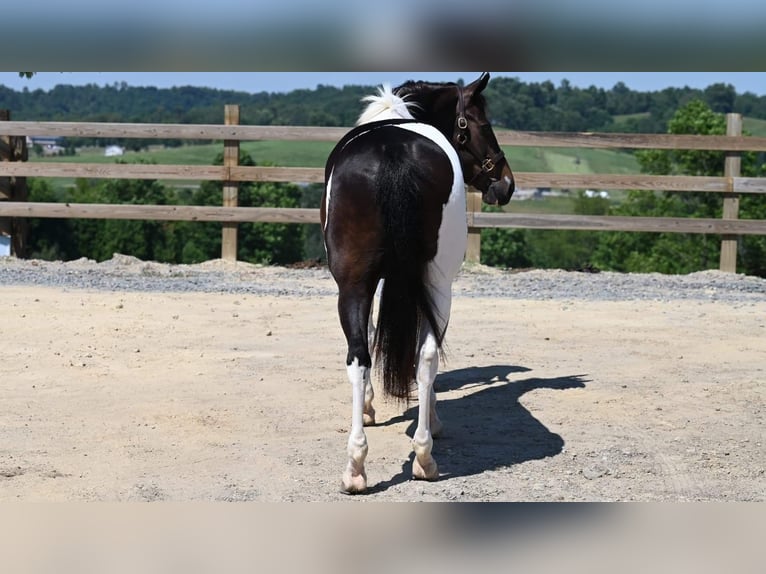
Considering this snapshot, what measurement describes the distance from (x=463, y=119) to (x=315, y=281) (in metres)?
6.09

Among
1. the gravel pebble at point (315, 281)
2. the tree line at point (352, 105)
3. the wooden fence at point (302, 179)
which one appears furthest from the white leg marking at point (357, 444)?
the wooden fence at point (302, 179)

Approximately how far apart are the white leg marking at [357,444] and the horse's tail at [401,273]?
15 cm

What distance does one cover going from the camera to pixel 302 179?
469 inches

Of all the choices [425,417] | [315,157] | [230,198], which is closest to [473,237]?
[230,198]

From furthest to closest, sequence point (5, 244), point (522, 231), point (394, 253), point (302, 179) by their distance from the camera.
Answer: point (522, 231)
point (5, 244)
point (302, 179)
point (394, 253)

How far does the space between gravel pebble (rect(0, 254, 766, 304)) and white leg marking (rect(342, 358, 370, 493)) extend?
5869mm

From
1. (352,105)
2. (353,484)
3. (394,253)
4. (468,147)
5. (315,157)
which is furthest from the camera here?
(352,105)

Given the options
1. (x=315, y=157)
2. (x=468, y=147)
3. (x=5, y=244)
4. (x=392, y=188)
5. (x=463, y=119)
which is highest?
(x=315, y=157)

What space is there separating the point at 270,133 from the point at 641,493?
8829 mm

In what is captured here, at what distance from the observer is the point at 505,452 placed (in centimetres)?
486

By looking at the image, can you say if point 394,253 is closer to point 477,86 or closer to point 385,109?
point 385,109

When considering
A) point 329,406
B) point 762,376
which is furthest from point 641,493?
point 762,376

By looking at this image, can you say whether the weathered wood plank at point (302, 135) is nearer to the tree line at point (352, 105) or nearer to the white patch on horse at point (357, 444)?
the tree line at point (352, 105)
